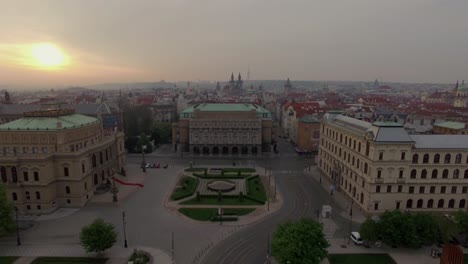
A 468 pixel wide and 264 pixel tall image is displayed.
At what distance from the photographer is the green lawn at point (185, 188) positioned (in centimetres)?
7625

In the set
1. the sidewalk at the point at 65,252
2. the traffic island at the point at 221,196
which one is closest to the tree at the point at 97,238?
the sidewalk at the point at 65,252

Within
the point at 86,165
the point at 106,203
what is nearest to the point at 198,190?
the point at 106,203

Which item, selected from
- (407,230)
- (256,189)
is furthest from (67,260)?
(407,230)

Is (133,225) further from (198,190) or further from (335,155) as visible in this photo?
(335,155)

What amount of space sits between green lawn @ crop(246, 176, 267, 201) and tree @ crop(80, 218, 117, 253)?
3641cm

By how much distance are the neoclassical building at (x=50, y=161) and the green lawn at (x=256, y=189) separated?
40.0 m

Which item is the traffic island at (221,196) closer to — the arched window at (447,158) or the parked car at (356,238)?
the parked car at (356,238)

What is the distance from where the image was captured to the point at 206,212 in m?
67.8

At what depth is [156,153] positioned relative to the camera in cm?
12575

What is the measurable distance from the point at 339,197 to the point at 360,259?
29175 mm

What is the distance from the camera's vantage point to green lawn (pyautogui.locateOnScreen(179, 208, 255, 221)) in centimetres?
6544

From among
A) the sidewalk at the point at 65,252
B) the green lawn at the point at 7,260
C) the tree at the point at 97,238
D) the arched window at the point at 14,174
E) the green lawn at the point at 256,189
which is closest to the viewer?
the tree at the point at 97,238

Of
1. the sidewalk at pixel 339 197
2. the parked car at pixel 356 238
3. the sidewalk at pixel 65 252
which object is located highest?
the parked car at pixel 356 238

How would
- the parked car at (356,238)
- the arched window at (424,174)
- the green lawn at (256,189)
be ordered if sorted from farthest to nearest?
the green lawn at (256,189) → the arched window at (424,174) → the parked car at (356,238)
